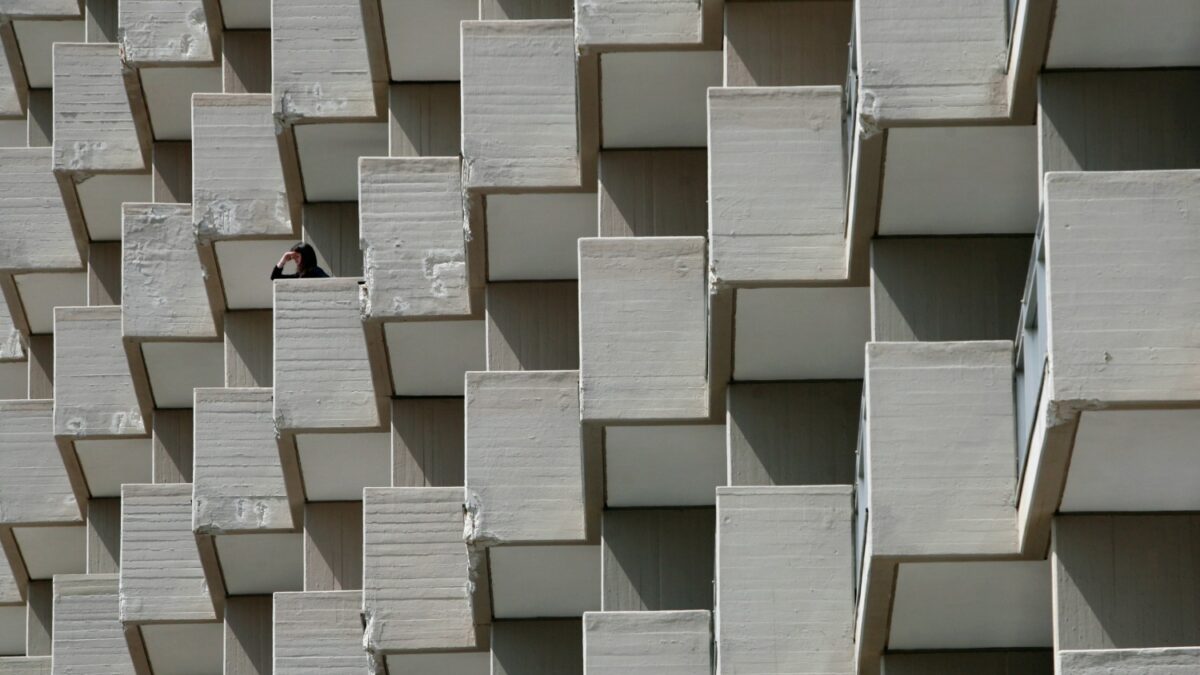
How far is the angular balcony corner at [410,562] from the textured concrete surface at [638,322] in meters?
3.14

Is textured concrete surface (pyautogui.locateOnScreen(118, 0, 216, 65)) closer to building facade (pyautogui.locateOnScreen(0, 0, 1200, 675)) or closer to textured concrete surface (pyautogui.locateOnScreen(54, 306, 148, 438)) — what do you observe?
building facade (pyautogui.locateOnScreen(0, 0, 1200, 675))

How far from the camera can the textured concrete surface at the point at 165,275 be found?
39.6 meters

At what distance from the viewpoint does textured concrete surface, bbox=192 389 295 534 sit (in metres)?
37.7

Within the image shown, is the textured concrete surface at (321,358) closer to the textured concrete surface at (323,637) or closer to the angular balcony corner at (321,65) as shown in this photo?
the textured concrete surface at (323,637)

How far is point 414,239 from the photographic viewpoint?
1371 inches

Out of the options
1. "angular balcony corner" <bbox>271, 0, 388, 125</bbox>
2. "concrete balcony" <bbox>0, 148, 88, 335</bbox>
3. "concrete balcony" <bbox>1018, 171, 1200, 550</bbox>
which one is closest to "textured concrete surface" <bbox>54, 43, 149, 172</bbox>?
"concrete balcony" <bbox>0, 148, 88, 335</bbox>

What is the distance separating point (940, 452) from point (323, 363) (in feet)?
36.7

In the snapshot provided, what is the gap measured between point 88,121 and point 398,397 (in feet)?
24.5

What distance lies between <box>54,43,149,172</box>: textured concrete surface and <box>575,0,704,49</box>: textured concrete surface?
11081 millimetres

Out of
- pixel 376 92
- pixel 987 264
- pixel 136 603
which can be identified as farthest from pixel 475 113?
pixel 136 603

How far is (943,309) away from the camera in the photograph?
92.1ft

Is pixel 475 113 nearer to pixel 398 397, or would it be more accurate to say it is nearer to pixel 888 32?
pixel 398 397

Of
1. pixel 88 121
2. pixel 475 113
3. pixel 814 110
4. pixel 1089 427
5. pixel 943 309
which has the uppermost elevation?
pixel 88 121

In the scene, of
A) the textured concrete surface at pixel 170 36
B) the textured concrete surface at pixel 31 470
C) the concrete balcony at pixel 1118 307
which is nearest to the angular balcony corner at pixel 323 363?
the textured concrete surface at pixel 170 36
